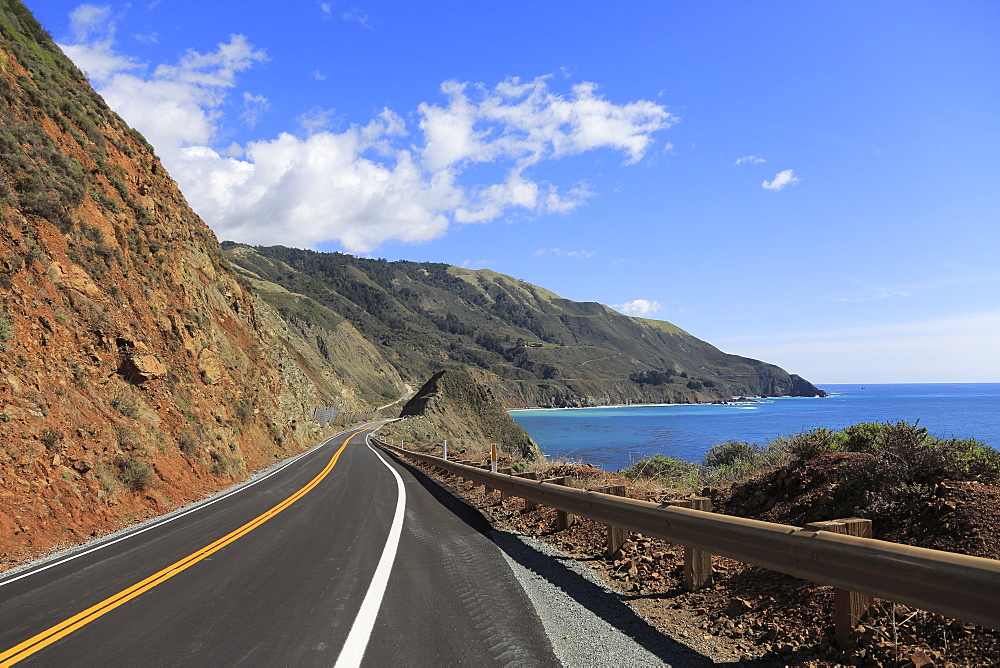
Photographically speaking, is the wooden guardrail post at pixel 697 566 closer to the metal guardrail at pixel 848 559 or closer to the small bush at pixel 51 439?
the metal guardrail at pixel 848 559

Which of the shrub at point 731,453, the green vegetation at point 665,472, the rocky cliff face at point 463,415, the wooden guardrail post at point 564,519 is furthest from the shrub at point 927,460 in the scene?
the rocky cliff face at point 463,415

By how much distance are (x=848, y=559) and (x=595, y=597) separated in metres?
2.50

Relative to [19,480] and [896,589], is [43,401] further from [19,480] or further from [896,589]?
[896,589]

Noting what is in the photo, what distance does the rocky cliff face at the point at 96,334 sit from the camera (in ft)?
38.7

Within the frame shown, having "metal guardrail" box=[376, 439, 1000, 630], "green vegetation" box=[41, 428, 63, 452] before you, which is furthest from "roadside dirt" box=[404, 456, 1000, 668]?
"green vegetation" box=[41, 428, 63, 452]

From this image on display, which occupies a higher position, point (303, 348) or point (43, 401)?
point (303, 348)

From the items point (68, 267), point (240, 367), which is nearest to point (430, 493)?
point (68, 267)

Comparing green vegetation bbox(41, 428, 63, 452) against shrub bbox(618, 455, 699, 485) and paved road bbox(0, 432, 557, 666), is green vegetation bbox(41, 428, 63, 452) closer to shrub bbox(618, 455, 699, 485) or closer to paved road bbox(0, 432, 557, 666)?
paved road bbox(0, 432, 557, 666)

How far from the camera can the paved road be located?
4.27m

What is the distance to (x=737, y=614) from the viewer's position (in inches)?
181

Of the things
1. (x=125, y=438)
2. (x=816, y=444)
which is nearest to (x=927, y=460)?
(x=816, y=444)

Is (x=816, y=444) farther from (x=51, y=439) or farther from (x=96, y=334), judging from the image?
(x=96, y=334)

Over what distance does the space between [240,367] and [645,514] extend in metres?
29.5

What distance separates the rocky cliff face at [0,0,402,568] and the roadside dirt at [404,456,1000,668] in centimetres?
950
